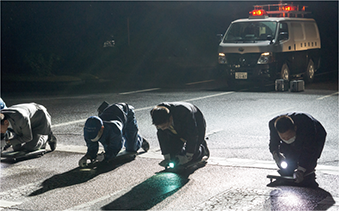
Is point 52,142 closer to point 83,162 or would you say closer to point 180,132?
point 83,162

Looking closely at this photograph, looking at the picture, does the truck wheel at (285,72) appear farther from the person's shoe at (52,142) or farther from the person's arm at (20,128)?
the person's arm at (20,128)

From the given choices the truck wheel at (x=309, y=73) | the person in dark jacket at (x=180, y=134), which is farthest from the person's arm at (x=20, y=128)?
the truck wheel at (x=309, y=73)

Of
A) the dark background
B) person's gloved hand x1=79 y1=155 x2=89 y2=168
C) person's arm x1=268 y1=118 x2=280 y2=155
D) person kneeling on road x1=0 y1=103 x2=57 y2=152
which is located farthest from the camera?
the dark background

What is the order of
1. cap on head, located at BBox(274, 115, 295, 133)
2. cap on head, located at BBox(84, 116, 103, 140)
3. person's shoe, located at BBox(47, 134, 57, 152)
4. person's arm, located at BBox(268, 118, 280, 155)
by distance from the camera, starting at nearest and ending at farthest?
cap on head, located at BBox(274, 115, 295, 133)
person's arm, located at BBox(268, 118, 280, 155)
cap on head, located at BBox(84, 116, 103, 140)
person's shoe, located at BBox(47, 134, 57, 152)

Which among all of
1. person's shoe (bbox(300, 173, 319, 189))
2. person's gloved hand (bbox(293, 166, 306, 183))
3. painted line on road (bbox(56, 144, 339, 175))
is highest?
person's gloved hand (bbox(293, 166, 306, 183))

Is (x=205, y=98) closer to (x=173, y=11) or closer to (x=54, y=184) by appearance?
(x=54, y=184)

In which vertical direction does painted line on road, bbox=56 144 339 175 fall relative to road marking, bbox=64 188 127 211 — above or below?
above

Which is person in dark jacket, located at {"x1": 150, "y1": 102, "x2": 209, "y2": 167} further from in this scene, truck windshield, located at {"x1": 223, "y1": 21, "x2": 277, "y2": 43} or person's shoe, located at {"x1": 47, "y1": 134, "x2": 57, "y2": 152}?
truck windshield, located at {"x1": 223, "y1": 21, "x2": 277, "y2": 43}

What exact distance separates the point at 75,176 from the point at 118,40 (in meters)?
21.8

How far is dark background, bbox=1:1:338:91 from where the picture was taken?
2269cm

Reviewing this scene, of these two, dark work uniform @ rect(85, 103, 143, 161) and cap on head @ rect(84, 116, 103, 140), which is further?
dark work uniform @ rect(85, 103, 143, 161)

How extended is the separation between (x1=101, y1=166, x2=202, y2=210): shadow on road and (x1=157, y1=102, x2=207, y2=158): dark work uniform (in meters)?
0.33

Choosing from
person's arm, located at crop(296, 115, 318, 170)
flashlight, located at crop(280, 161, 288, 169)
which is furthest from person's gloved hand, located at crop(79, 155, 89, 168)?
person's arm, located at crop(296, 115, 318, 170)

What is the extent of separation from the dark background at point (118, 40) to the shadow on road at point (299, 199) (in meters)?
14.2
